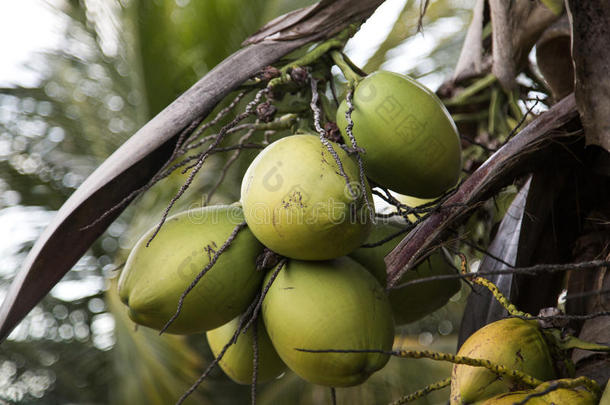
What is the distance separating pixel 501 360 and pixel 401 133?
1.18 feet

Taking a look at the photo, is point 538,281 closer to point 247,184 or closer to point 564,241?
point 564,241

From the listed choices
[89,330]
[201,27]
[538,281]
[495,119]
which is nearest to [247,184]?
[538,281]

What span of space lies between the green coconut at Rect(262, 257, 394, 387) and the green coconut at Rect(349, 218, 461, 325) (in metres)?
0.10

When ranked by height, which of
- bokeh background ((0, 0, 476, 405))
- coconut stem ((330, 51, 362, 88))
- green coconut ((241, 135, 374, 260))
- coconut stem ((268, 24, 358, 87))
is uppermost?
coconut stem ((268, 24, 358, 87))

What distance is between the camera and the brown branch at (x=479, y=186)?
3.05ft

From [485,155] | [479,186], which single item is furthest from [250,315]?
[485,155]

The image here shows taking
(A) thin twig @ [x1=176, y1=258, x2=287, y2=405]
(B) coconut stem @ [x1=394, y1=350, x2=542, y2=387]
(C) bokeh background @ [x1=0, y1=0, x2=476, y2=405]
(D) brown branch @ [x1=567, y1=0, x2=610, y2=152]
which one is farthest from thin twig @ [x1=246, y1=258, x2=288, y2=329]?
(C) bokeh background @ [x1=0, y1=0, x2=476, y2=405]

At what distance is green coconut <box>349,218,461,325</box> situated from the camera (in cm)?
102

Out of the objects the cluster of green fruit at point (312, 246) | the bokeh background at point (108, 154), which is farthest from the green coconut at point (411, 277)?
the bokeh background at point (108, 154)

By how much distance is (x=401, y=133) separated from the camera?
0.92m

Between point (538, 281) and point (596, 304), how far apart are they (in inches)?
5.9

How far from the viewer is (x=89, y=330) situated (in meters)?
3.56

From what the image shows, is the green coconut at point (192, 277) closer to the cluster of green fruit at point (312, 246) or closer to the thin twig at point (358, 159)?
the cluster of green fruit at point (312, 246)

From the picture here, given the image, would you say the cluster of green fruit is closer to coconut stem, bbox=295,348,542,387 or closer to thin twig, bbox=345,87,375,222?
thin twig, bbox=345,87,375,222
